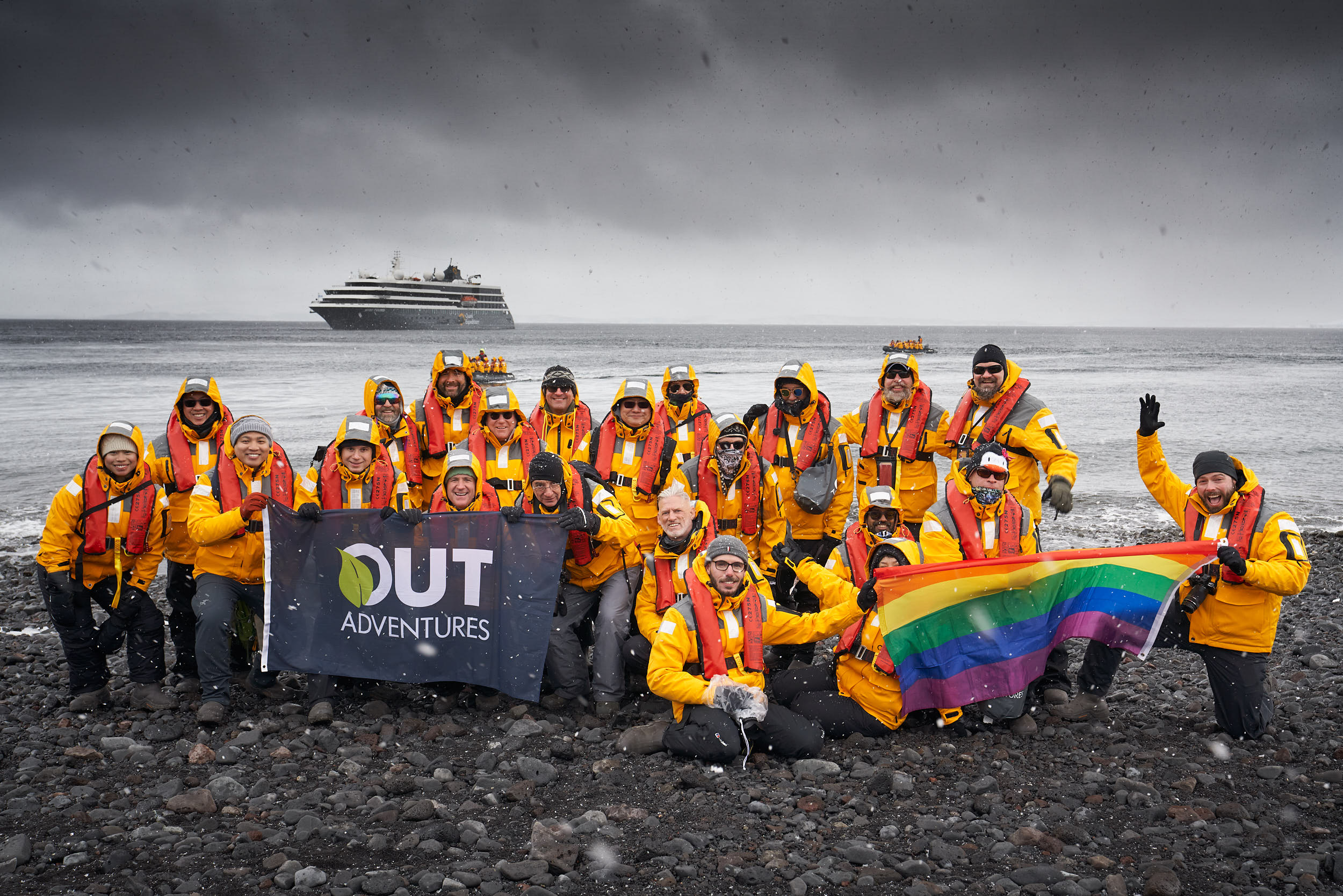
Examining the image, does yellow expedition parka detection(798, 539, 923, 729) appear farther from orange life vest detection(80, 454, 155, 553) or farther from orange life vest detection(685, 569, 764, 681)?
orange life vest detection(80, 454, 155, 553)

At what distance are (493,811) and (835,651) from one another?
8.18 feet

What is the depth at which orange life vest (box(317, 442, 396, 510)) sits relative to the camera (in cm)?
672

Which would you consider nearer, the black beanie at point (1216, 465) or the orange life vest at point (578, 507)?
the black beanie at point (1216, 465)

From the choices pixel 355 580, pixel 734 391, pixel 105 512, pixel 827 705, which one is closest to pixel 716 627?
pixel 827 705

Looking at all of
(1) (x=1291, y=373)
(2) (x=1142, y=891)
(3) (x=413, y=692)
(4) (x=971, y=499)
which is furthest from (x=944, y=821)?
(1) (x=1291, y=373)

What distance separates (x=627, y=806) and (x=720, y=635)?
1.14m

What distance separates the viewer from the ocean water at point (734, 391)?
712 inches

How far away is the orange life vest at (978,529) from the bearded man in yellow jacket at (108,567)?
581 cm

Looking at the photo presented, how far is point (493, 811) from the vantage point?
495cm

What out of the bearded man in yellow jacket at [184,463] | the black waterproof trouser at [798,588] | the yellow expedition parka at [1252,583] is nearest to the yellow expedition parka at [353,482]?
the bearded man in yellow jacket at [184,463]

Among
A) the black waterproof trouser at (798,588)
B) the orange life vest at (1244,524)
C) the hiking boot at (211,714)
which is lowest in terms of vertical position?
the hiking boot at (211,714)

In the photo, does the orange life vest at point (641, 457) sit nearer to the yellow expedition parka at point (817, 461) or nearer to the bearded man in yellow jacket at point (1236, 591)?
the yellow expedition parka at point (817, 461)

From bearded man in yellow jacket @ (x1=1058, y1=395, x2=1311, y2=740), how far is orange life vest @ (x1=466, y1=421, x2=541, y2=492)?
5074 mm

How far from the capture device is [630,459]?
25.0ft
